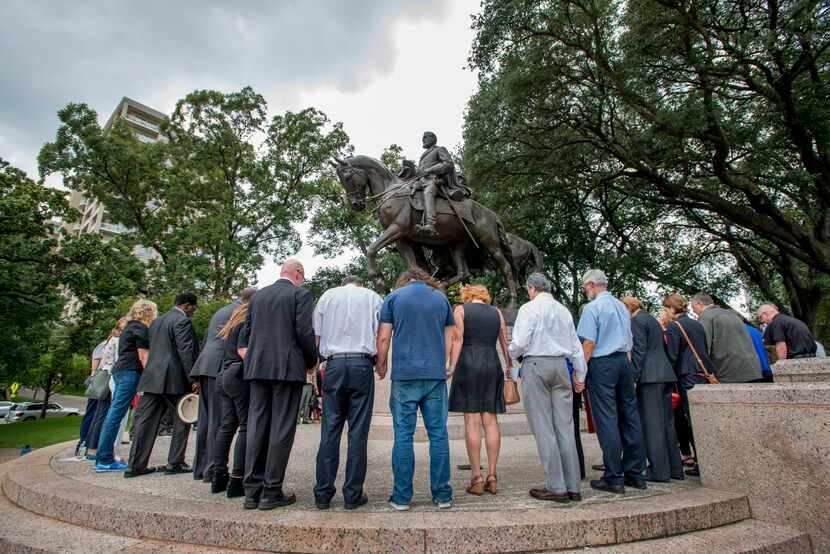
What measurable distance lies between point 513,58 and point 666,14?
4678 millimetres

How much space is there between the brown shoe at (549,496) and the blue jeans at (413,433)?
763mm

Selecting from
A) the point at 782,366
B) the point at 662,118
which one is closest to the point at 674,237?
the point at 662,118

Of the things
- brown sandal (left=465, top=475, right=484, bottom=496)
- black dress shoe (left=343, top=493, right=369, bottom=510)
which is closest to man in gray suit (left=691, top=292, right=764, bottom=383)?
brown sandal (left=465, top=475, right=484, bottom=496)

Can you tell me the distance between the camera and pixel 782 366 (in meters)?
4.13

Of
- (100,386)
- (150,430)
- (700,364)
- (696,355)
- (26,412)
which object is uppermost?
(696,355)

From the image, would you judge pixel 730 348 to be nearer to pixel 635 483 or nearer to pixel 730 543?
pixel 635 483

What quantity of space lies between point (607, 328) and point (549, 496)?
1630 millimetres

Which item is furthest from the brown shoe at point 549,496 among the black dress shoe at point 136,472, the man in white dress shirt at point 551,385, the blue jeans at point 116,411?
the blue jeans at point 116,411

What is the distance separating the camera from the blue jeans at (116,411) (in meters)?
5.28

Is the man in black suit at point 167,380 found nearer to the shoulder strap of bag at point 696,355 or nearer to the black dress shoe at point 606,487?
the black dress shoe at point 606,487

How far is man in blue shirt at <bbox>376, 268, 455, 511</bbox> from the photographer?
3.66 metres

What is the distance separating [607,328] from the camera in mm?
4453

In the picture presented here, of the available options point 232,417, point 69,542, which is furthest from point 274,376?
point 69,542

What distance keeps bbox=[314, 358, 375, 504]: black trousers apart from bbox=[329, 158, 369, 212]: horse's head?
270 inches
